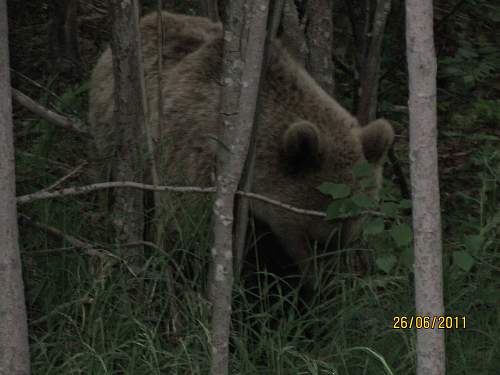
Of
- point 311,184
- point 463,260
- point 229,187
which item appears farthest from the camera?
point 311,184

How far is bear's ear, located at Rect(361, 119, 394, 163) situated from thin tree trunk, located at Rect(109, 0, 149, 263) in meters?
1.36

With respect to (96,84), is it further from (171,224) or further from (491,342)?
(491,342)

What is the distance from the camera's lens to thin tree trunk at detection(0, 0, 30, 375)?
139 inches

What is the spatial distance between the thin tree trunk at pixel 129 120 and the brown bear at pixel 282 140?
19 centimetres

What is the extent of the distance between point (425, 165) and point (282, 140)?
2.00m

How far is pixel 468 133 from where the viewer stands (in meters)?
8.29

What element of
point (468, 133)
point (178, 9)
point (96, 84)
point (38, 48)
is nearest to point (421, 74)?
point (96, 84)

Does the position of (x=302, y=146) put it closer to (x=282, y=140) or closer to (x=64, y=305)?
(x=282, y=140)

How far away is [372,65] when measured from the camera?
5.98 m

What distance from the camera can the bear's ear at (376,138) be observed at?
5.20 metres

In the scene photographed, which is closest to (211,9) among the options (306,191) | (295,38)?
(295,38)

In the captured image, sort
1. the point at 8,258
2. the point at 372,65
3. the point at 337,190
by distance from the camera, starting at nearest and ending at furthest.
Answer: the point at 8,258, the point at 337,190, the point at 372,65

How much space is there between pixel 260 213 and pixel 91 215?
941mm

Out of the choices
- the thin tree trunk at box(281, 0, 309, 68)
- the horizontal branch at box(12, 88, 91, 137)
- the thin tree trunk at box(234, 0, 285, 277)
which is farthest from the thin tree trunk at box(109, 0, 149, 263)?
the thin tree trunk at box(281, 0, 309, 68)
